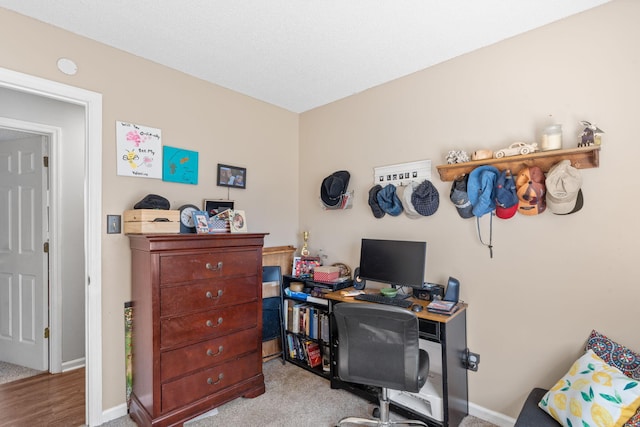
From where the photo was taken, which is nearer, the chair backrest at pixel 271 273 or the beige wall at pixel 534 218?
the beige wall at pixel 534 218

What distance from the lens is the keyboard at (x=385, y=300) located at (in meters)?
2.24

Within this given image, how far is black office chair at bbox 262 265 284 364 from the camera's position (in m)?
3.06

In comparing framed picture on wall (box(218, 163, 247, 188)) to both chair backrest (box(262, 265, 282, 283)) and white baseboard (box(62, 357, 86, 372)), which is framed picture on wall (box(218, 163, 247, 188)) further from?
white baseboard (box(62, 357, 86, 372))

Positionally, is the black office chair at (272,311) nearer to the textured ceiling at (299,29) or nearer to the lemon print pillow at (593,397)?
Answer: the textured ceiling at (299,29)

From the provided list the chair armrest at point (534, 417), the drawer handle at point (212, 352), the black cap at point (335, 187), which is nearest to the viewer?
the chair armrest at point (534, 417)

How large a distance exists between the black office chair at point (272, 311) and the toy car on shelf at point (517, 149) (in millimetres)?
2152

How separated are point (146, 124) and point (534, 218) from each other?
9.23 feet

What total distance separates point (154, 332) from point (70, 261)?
1622mm

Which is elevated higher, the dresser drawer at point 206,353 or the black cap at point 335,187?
the black cap at point 335,187

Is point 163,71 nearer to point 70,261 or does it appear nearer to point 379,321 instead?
point 70,261

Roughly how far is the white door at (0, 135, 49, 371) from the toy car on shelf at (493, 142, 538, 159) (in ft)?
12.2

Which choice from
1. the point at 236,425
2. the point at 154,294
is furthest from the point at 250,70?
the point at 236,425

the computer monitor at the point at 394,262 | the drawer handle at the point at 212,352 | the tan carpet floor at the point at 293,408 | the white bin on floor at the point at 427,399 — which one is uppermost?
the computer monitor at the point at 394,262

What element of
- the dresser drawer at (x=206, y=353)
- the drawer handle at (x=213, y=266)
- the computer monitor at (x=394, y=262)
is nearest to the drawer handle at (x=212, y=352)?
the dresser drawer at (x=206, y=353)
